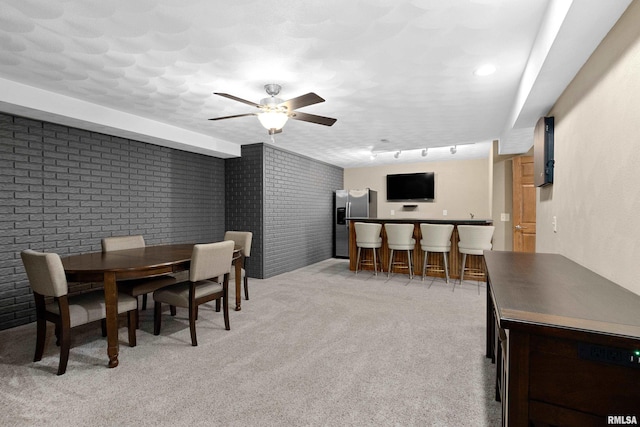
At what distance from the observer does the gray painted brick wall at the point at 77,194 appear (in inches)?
123

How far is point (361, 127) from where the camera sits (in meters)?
4.36

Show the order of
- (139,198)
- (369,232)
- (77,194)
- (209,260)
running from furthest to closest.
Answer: (369,232)
(139,198)
(77,194)
(209,260)

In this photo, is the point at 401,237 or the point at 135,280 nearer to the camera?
the point at 135,280

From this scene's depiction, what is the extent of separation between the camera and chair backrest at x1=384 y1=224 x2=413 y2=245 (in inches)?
197

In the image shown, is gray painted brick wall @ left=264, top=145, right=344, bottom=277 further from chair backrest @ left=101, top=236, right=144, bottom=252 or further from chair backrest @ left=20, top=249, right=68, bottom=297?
chair backrest @ left=20, top=249, right=68, bottom=297

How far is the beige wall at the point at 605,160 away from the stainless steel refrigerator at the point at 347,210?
4837 mm

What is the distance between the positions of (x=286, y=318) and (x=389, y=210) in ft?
16.7

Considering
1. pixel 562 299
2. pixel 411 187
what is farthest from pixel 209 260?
pixel 411 187

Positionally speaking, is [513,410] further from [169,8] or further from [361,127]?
[361,127]

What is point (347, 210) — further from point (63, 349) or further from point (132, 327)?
point (63, 349)

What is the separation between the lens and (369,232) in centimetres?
523

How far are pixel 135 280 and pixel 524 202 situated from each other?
5552mm

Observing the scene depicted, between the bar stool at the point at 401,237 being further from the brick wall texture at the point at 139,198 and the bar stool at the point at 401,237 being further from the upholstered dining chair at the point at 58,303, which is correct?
the upholstered dining chair at the point at 58,303

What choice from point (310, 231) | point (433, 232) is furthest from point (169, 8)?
point (310, 231)
